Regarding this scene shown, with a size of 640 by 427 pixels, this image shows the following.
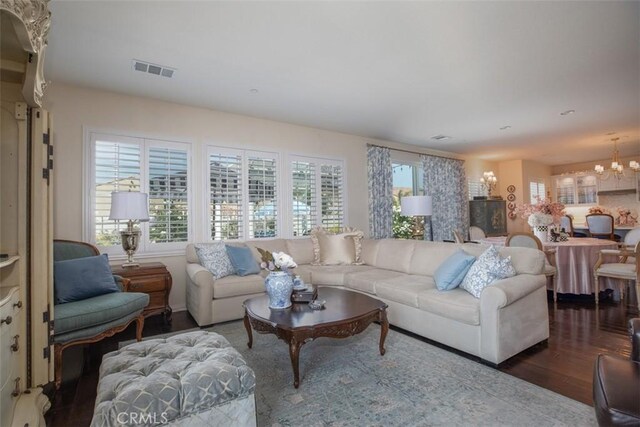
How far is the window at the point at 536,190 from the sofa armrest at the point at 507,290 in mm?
7256

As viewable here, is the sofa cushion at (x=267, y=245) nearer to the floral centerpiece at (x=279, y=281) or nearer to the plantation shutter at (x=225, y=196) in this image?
the plantation shutter at (x=225, y=196)

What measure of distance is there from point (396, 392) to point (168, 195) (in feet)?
11.4

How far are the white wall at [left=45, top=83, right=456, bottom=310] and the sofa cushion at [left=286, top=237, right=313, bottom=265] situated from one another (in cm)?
133

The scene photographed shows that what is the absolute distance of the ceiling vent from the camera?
3.03 m

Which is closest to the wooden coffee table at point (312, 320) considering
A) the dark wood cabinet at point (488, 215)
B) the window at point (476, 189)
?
the dark wood cabinet at point (488, 215)

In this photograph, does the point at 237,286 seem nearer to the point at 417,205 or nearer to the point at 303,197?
the point at 303,197

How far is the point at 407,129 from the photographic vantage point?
5469 millimetres

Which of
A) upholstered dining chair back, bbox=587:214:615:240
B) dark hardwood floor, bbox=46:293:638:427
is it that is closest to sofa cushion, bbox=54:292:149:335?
dark hardwood floor, bbox=46:293:638:427

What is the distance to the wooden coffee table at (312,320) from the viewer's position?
2.09 metres

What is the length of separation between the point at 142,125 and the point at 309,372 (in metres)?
3.52

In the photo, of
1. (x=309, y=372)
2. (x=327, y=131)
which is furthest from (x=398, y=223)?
(x=309, y=372)

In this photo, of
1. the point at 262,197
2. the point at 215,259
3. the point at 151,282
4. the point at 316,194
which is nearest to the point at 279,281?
the point at 215,259

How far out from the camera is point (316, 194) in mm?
5340

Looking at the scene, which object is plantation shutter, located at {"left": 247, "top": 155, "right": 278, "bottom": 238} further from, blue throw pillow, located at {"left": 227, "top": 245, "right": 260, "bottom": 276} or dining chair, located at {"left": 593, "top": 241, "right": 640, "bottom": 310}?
dining chair, located at {"left": 593, "top": 241, "right": 640, "bottom": 310}
